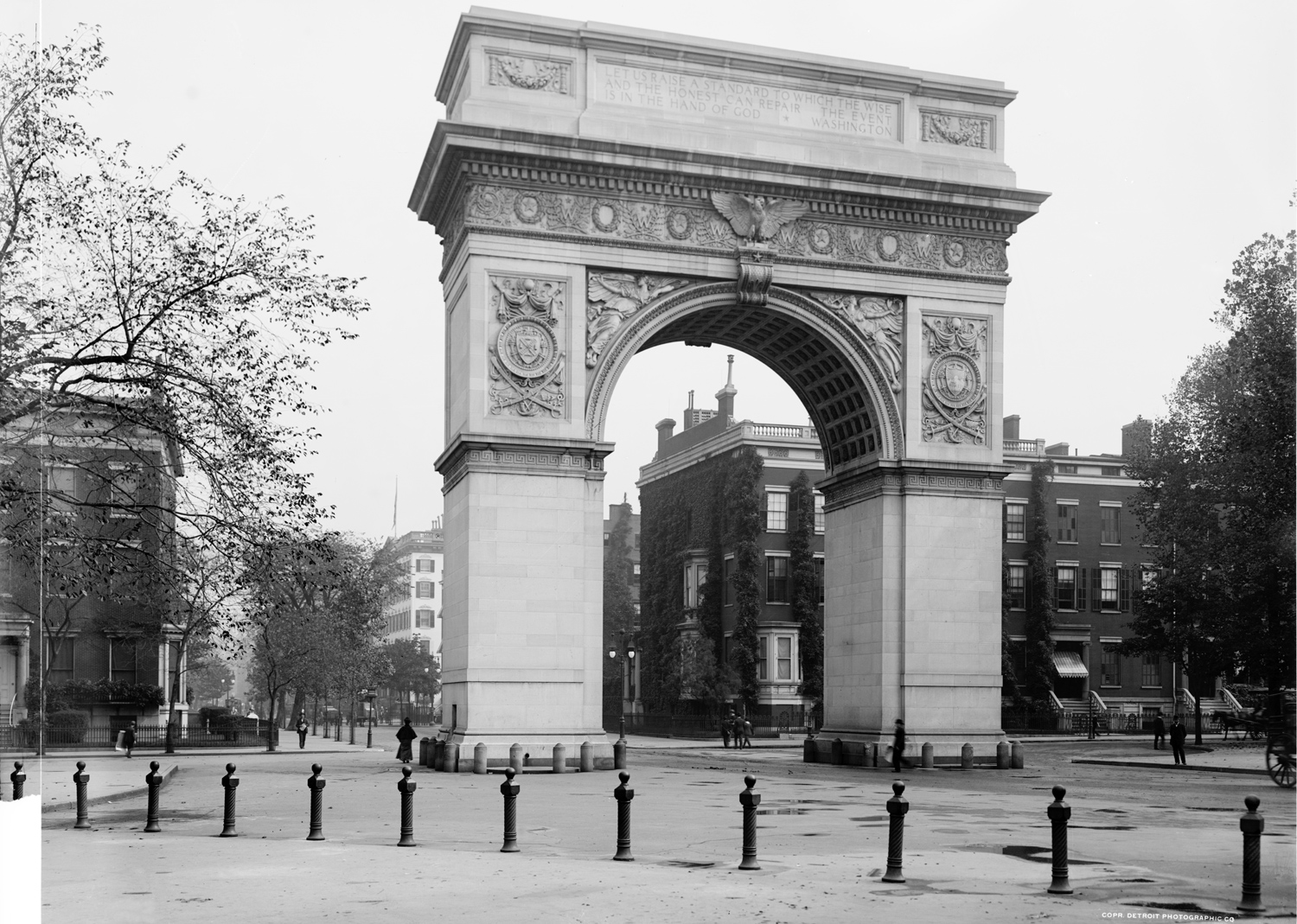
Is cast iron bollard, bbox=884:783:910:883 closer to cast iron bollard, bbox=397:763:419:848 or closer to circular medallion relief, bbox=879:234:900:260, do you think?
cast iron bollard, bbox=397:763:419:848

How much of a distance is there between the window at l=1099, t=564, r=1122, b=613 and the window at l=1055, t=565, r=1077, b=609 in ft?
5.23

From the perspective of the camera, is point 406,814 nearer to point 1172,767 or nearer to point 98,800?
point 98,800

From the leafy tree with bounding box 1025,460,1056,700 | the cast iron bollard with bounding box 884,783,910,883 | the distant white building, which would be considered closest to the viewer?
the cast iron bollard with bounding box 884,783,910,883

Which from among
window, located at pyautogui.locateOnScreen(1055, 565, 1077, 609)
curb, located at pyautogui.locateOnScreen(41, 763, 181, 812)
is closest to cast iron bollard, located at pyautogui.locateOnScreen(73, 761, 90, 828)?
curb, located at pyautogui.locateOnScreen(41, 763, 181, 812)

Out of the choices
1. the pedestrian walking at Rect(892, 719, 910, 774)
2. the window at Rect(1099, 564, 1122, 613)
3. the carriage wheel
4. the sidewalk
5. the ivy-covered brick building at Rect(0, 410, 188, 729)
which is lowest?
the sidewalk

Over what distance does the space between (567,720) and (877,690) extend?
8.06 meters

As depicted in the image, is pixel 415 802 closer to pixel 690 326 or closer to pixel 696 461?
pixel 690 326

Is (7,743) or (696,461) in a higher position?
(696,461)

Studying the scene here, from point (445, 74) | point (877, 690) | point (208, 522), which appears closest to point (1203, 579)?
point (877, 690)

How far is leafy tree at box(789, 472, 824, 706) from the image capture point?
7238cm

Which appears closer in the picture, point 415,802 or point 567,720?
point 415,802

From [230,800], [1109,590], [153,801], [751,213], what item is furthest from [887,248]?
[1109,590]

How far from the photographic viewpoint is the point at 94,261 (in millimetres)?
18750

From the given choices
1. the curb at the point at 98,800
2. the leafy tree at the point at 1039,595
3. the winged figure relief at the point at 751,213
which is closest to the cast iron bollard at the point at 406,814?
the curb at the point at 98,800
